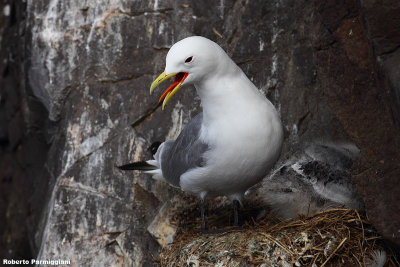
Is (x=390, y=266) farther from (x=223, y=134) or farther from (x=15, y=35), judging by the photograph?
(x=15, y=35)

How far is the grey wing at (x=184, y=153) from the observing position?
340cm

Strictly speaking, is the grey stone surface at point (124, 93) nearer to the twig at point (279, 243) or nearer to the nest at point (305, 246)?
the nest at point (305, 246)

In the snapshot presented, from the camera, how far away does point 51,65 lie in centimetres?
457

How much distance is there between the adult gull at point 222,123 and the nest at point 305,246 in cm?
33

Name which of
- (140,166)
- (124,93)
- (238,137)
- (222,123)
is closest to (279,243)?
(238,137)

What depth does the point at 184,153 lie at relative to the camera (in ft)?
11.7

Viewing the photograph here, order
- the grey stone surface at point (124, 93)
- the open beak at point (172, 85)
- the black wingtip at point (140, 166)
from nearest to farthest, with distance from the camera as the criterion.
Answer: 1. the open beak at point (172, 85)
2. the black wingtip at point (140, 166)
3. the grey stone surface at point (124, 93)

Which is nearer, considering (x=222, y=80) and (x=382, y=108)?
(x=382, y=108)

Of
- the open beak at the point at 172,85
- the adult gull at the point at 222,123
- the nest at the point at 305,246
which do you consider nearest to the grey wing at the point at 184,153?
the adult gull at the point at 222,123

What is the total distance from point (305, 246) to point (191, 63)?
3.56ft

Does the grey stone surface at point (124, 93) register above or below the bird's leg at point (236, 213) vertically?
above

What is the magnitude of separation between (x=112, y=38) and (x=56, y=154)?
0.94 meters

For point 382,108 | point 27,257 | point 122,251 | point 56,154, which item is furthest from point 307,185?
point 27,257

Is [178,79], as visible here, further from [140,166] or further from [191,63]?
[140,166]
